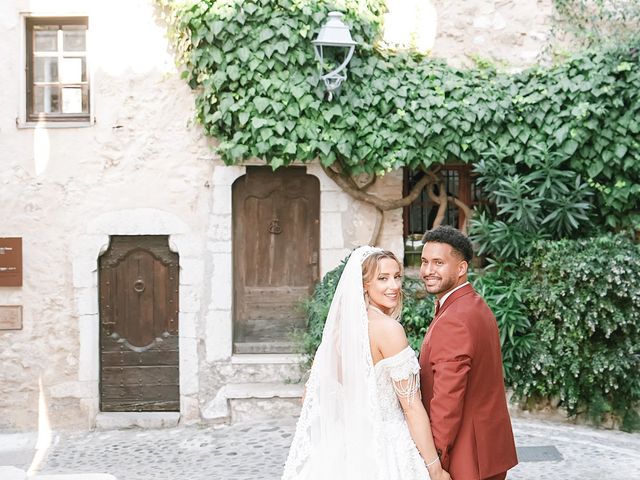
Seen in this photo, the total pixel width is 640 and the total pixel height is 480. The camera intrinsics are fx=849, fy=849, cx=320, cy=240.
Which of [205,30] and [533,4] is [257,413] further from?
[533,4]

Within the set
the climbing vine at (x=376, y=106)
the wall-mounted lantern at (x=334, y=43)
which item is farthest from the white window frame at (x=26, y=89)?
the wall-mounted lantern at (x=334, y=43)

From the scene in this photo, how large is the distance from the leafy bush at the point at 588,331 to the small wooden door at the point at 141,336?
3326mm

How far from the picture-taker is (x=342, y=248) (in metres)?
8.10

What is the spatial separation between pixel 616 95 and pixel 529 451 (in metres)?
3.20

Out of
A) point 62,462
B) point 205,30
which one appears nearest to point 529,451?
point 62,462

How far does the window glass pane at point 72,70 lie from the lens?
8266 millimetres

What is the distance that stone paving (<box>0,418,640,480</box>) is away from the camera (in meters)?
6.17

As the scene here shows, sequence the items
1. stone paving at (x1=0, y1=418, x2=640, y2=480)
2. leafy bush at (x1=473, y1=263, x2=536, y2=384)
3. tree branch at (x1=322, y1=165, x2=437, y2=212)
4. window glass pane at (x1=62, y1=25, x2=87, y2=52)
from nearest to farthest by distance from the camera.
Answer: stone paving at (x1=0, y1=418, x2=640, y2=480) → leafy bush at (x1=473, y1=263, x2=536, y2=384) → tree branch at (x1=322, y1=165, x2=437, y2=212) → window glass pane at (x1=62, y1=25, x2=87, y2=52)

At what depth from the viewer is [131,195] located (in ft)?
26.7

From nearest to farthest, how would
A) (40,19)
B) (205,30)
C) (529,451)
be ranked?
(529,451) → (205,30) → (40,19)

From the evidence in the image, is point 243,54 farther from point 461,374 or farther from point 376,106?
point 461,374

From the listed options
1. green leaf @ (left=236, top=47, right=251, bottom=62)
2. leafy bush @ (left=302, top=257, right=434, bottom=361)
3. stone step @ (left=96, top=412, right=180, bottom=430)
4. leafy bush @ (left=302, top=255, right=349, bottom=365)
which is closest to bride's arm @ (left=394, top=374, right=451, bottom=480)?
leafy bush @ (left=302, top=257, right=434, bottom=361)

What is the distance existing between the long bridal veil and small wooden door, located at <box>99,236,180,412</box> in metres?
4.86

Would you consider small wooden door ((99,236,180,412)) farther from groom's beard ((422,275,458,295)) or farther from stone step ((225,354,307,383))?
groom's beard ((422,275,458,295))
